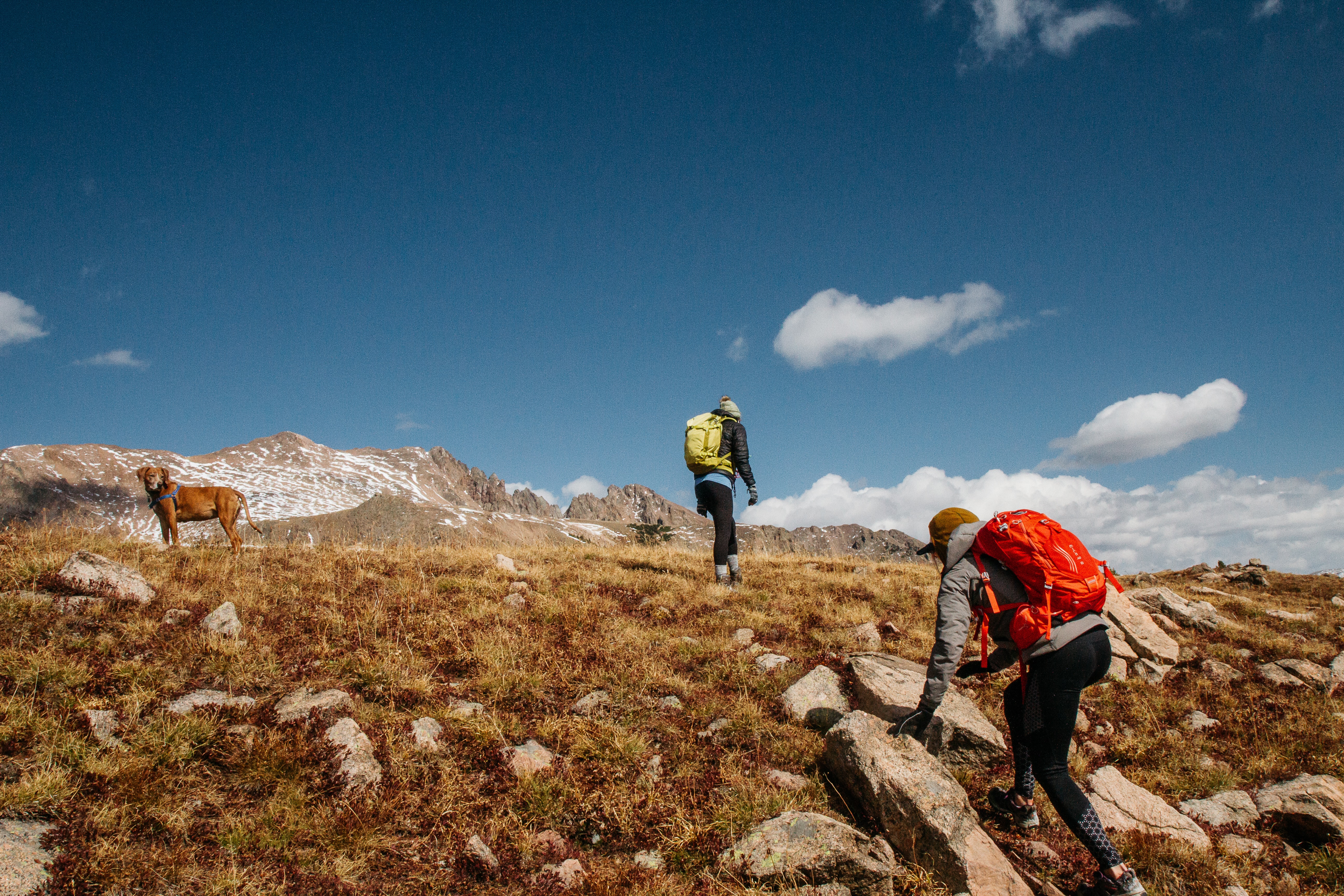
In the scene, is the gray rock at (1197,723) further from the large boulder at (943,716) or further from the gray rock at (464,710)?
the gray rock at (464,710)

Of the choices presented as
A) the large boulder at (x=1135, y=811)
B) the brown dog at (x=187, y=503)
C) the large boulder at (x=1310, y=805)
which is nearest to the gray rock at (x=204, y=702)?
the brown dog at (x=187, y=503)

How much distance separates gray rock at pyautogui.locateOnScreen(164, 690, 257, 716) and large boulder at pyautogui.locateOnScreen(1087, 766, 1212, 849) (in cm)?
790

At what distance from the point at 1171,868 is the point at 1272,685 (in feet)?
21.4

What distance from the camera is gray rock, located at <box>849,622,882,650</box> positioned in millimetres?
9188

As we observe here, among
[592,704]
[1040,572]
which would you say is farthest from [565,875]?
[1040,572]

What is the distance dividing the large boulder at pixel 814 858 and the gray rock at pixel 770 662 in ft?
10.6

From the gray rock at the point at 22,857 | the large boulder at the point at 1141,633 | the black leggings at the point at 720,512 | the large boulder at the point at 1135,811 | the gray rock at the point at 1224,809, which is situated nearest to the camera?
the gray rock at the point at 22,857

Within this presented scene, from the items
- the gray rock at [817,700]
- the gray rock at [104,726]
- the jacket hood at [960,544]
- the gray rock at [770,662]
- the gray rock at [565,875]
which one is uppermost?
the jacket hood at [960,544]

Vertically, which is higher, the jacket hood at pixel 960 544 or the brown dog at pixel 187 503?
the brown dog at pixel 187 503

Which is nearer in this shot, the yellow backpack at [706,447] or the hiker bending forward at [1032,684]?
the hiker bending forward at [1032,684]

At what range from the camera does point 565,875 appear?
464cm

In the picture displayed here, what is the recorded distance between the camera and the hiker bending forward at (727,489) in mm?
11617

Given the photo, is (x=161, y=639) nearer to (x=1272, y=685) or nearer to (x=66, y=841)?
(x=66, y=841)

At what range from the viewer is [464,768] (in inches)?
225
